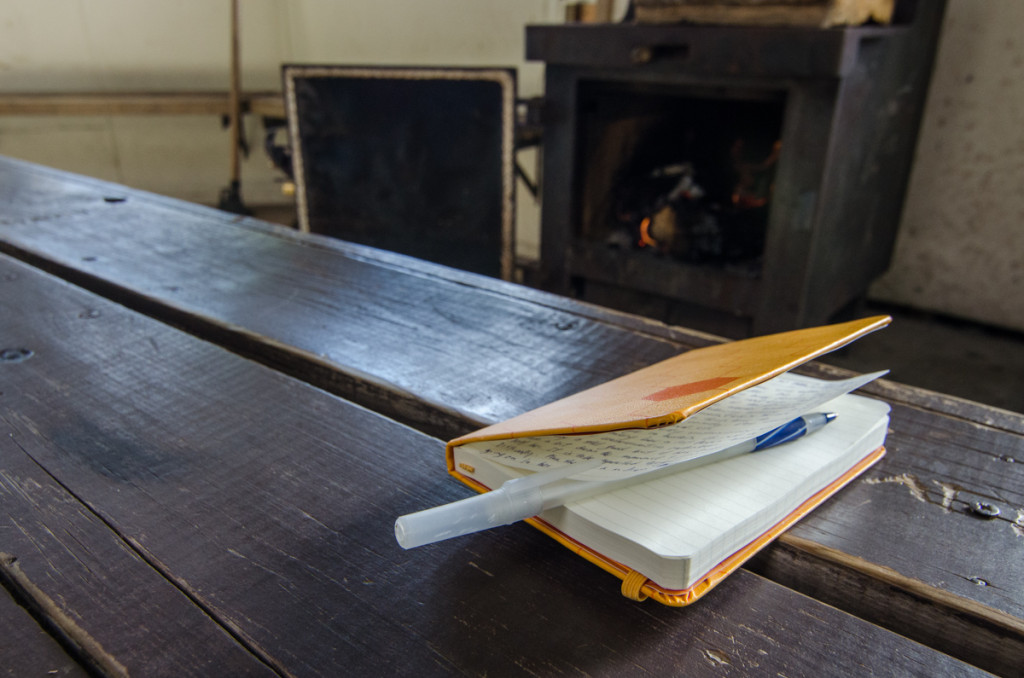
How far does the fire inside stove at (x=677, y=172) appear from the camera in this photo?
215 cm

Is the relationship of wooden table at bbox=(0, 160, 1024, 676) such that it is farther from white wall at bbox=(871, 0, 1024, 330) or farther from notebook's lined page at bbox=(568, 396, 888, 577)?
white wall at bbox=(871, 0, 1024, 330)

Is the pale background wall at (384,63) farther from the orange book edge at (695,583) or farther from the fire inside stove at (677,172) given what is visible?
the orange book edge at (695,583)

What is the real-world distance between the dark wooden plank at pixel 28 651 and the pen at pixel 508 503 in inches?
6.4

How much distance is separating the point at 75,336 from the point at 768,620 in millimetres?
674

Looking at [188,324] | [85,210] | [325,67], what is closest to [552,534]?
[188,324]

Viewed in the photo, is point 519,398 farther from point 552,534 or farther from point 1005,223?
point 1005,223

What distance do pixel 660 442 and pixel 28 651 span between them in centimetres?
33

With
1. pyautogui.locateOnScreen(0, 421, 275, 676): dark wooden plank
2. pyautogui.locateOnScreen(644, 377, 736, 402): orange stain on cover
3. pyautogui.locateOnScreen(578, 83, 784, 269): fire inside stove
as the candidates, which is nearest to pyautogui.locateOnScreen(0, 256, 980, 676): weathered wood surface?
pyautogui.locateOnScreen(0, 421, 275, 676): dark wooden plank

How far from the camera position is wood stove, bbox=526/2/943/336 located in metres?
1.68

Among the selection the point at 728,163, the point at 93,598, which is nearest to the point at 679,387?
the point at 93,598

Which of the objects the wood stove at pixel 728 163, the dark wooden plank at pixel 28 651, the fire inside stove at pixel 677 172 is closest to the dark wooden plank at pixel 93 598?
the dark wooden plank at pixel 28 651

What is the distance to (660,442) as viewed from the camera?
0.40 meters

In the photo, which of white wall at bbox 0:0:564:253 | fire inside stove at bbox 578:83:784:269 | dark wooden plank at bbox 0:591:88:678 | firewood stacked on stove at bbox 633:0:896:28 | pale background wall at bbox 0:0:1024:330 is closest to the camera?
dark wooden plank at bbox 0:591:88:678

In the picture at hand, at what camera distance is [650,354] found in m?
0.67
